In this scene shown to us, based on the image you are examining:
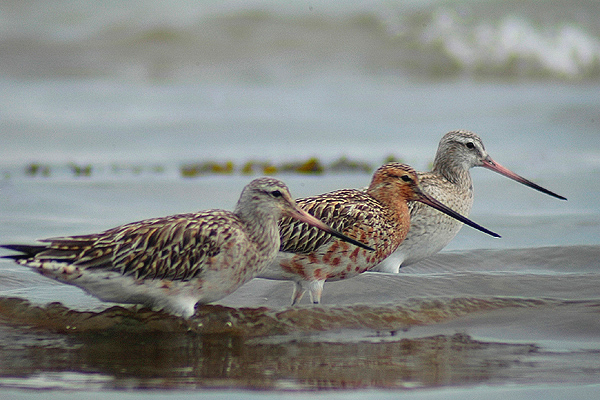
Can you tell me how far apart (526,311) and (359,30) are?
59.6 feet

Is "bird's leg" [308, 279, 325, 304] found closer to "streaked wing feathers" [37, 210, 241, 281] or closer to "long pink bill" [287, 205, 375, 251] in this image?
"long pink bill" [287, 205, 375, 251]

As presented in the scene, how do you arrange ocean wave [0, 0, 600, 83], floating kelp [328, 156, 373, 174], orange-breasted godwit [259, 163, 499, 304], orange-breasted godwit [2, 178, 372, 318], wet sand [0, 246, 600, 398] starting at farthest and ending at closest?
ocean wave [0, 0, 600, 83], floating kelp [328, 156, 373, 174], orange-breasted godwit [259, 163, 499, 304], orange-breasted godwit [2, 178, 372, 318], wet sand [0, 246, 600, 398]

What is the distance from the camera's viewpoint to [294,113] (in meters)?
17.7

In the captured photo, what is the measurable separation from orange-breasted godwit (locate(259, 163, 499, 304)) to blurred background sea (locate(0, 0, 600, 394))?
0.98 ft

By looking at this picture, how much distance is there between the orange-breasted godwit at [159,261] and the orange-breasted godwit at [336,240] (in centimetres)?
63

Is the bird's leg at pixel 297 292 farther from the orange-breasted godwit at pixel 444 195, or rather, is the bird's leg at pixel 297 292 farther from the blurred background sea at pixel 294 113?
the orange-breasted godwit at pixel 444 195

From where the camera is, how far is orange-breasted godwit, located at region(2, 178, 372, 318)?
18.7 ft

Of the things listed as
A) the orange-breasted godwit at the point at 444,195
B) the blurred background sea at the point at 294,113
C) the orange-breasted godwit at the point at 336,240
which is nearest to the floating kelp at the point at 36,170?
the blurred background sea at the point at 294,113

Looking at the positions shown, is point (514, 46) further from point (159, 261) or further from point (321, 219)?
point (159, 261)

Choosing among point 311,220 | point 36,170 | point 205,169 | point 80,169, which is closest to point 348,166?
point 205,169

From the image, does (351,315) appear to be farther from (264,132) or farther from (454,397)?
(264,132)

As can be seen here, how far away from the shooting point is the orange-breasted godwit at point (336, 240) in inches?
259

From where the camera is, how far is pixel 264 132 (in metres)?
16.0

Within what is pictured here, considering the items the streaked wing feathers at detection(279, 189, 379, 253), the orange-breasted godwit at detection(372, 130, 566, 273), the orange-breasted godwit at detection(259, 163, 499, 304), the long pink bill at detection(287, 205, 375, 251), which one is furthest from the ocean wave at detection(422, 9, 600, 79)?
the long pink bill at detection(287, 205, 375, 251)
